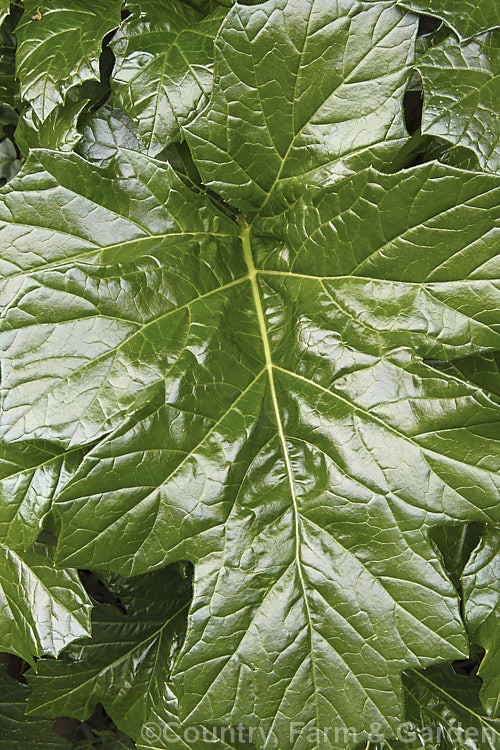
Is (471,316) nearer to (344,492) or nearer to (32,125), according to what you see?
(344,492)

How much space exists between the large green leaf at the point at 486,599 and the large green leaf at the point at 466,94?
1.47 feet

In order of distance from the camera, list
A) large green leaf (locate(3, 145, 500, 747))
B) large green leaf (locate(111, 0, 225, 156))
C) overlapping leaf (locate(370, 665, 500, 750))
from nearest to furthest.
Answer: large green leaf (locate(3, 145, 500, 747)) < large green leaf (locate(111, 0, 225, 156)) < overlapping leaf (locate(370, 665, 500, 750))

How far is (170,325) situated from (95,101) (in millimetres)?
367

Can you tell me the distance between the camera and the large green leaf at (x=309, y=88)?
0.75 meters

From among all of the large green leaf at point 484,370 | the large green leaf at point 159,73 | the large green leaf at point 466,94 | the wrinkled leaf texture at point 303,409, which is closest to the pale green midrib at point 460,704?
the wrinkled leaf texture at point 303,409

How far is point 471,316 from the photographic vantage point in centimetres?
72

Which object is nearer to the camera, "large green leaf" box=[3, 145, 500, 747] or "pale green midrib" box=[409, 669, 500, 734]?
"large green leaf" box=[3, 145, 500, 747]

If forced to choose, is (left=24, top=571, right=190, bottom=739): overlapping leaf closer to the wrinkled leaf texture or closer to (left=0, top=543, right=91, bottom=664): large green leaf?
(left=0, top=543, right=91, bottom=664): large green leaf

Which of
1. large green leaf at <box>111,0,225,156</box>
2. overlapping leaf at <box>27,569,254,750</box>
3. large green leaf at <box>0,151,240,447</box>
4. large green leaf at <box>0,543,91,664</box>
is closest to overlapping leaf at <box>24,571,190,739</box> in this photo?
overlapping leaf at <box>27,569,254,750</box>

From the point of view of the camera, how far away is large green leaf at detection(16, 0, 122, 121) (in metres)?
0.85

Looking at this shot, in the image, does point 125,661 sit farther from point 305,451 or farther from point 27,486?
point 305,451

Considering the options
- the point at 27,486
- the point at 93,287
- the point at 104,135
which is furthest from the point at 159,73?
the point at 27,486

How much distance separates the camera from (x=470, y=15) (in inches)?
29.8

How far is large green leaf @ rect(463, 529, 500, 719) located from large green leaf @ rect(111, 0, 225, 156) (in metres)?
0.63
